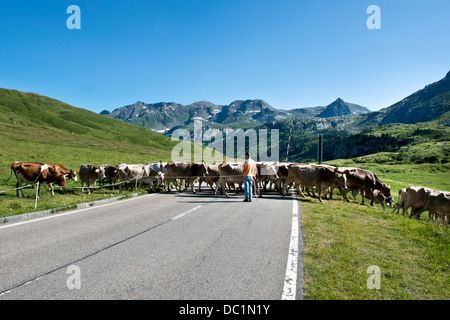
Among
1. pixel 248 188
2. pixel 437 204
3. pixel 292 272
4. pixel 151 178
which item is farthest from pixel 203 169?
pixel 292 272

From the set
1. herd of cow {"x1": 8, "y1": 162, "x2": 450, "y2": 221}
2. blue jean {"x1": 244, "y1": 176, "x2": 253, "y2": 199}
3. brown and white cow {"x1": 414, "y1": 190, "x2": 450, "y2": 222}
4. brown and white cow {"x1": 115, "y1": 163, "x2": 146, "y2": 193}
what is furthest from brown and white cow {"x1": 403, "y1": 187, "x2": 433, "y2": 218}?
brown and white cow {"x1": 115, "y1": 163, "x2": 146, "y2": 193}

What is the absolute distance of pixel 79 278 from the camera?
4.80 metres

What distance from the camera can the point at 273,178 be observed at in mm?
19109

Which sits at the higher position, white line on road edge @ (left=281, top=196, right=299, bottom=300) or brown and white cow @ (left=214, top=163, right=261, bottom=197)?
brown and white cow @ (left=214, top=163, right=261, bottom=197)

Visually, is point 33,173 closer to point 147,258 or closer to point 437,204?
point 147,258

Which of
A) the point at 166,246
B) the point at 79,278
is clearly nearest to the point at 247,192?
the point at 166,246

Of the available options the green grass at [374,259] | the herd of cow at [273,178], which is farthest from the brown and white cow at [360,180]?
the green grass at [374,259]

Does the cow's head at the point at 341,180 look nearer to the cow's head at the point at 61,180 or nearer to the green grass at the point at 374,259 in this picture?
the green grass at the point at 374,259

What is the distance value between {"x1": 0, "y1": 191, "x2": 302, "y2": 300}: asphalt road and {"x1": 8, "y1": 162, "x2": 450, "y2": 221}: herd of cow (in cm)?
757

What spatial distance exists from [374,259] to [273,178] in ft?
43.8

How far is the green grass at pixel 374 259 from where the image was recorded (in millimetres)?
4387

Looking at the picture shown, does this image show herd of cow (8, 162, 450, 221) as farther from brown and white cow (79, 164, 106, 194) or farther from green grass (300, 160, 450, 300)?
green grass (300, 160, 450, 300)

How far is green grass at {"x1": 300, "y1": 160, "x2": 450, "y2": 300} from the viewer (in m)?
4.39
